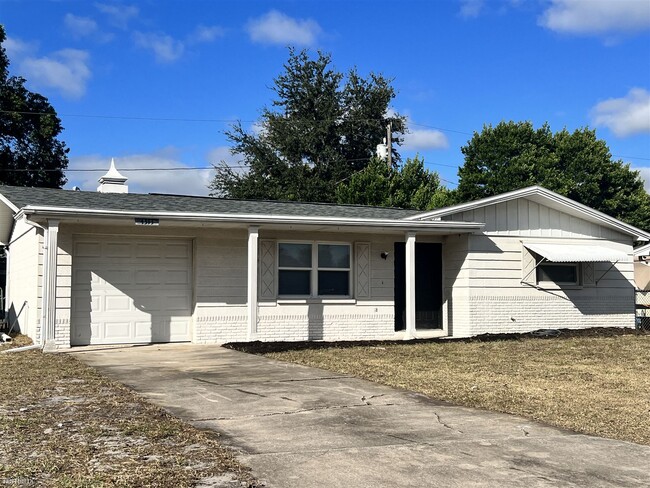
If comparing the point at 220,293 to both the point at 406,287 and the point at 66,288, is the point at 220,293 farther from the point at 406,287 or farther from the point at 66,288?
the point at 406,287

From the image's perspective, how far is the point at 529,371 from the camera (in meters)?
10.0

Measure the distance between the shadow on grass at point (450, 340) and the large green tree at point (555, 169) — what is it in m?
24.5

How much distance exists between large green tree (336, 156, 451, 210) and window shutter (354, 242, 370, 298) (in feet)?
44.4

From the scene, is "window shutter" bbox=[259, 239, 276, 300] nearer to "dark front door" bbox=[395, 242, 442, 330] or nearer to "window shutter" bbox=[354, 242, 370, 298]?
"window shutter" bbox=[354, 242, 370, 298]

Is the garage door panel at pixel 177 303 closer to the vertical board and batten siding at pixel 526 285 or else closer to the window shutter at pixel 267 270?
the window shutter at pixel 267 270

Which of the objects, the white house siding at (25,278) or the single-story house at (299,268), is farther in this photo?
the white house siding at (25,278)

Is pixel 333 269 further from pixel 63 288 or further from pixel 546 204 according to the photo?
pixel 63 288

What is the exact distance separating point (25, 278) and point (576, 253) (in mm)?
12378

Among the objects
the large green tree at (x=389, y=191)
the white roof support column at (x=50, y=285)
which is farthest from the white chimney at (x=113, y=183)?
the large green tree at (x=389, y=191)

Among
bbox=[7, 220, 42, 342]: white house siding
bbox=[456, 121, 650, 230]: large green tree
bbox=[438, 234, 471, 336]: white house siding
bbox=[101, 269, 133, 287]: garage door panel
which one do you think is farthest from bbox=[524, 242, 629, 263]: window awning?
bbox=[456, 121, 650, 230]: large green tree

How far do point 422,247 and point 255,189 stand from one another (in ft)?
83.1

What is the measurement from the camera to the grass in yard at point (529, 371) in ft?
23.0

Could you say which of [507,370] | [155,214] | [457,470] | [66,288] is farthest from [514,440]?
[66,288]

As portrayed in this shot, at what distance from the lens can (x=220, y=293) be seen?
14.4m
